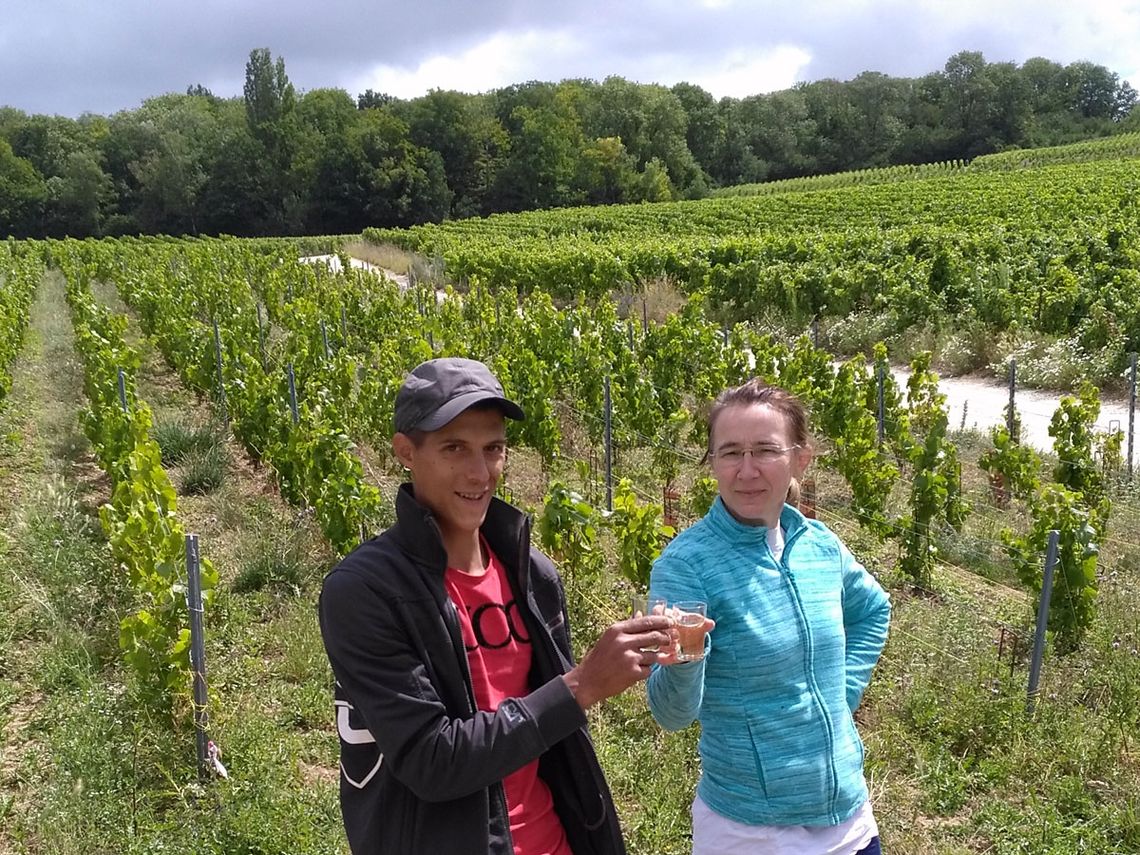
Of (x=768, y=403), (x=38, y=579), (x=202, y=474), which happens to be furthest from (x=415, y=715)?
(x=202, y=474)

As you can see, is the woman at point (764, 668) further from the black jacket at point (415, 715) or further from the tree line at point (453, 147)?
the tree line at point (453, 147)

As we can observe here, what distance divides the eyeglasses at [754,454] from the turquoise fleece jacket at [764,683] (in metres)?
0.11

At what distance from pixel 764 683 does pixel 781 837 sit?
293mm

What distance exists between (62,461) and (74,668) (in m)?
4.70

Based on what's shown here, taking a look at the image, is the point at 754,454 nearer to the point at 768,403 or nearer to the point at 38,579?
the point at 768,403

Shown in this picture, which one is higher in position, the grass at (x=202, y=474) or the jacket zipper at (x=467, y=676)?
the jacket zipper at (x=467, y=676)

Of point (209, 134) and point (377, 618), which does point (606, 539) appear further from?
point (209, 134)

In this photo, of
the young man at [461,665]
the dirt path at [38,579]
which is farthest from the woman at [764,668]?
the dirt path at [38,579]

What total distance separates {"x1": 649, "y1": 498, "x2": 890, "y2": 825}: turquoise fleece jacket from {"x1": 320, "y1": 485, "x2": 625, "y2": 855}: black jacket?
370mm

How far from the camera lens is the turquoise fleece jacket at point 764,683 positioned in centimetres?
183

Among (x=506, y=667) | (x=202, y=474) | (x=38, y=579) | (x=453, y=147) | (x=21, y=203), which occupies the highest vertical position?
(x=453, y=147)

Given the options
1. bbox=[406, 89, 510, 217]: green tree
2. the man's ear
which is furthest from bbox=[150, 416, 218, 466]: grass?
bbox=[406, 89, 510, 217]: green tree

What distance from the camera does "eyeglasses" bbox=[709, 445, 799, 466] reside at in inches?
77.0

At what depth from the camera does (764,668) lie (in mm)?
1868
